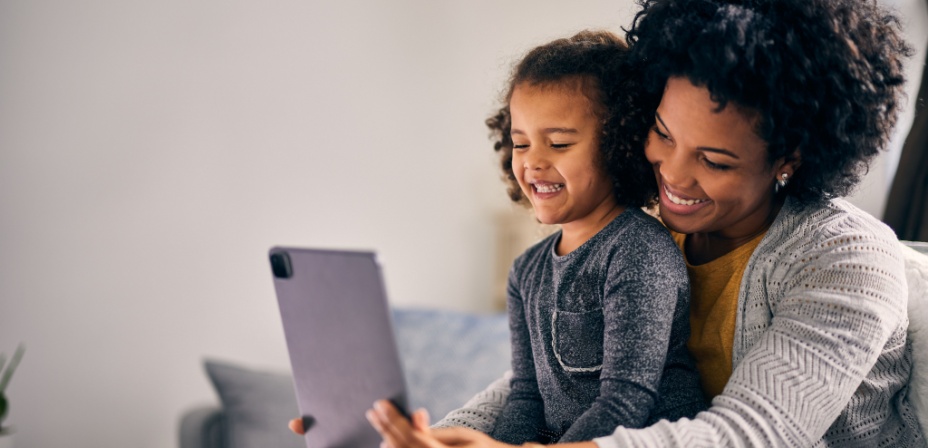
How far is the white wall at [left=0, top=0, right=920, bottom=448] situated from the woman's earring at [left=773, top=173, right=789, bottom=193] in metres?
0.81

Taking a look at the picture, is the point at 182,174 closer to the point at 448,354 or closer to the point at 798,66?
the point at 448,354

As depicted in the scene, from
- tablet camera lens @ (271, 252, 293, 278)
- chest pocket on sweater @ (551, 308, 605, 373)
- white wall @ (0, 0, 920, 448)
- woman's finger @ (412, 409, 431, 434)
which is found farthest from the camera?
white wall @ (0, 0, 920, 448)

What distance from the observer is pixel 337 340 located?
834 millimetres

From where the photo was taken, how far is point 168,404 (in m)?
2.39

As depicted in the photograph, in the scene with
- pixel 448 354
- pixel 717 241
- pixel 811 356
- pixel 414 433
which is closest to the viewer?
pixel 414 433

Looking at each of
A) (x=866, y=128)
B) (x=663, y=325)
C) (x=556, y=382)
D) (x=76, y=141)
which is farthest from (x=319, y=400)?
(x=76, y=141)

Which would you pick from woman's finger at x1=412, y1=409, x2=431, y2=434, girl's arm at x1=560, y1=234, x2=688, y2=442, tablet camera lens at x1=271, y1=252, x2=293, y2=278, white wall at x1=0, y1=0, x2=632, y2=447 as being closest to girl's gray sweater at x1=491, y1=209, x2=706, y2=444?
girl's arm at x1=560, y1=234, x2=688, y2=442

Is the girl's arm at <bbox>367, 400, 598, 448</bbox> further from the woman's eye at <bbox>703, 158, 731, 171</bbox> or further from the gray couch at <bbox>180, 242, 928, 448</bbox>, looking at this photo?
the gray couch at <bbox>180, 242, 928, 448</bbox>

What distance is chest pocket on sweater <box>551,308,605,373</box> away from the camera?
0.98 m

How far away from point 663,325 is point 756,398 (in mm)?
129

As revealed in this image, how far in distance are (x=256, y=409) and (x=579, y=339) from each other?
1.41 meters

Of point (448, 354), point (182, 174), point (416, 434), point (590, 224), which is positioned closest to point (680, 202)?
point (590, 224)

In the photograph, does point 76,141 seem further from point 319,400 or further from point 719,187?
point 719,187

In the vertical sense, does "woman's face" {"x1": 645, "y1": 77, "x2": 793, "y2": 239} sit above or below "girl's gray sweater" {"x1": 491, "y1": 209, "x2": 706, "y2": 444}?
above
